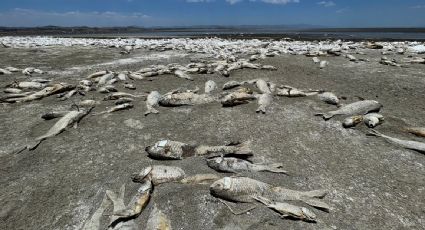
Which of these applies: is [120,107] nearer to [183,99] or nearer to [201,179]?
[183,99]

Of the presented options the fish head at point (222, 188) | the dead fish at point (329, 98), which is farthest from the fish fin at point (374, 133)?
the fish head at point (222, 188)

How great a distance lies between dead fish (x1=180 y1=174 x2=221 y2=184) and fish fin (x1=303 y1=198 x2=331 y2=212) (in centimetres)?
161

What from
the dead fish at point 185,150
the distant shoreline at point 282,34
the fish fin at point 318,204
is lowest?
the fish fin at point 318,204

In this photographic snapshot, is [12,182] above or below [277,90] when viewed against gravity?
below

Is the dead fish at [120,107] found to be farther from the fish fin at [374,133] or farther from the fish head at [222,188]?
the fish fin at [374,133]

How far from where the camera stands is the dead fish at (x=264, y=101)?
9.43 meters

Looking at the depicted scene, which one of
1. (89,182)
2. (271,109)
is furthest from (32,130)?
(271,109)

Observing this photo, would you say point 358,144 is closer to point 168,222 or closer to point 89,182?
point 168,222

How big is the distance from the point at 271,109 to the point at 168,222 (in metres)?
5.58

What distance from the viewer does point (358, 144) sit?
24.8ft

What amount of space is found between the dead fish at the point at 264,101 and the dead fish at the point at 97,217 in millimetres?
5198

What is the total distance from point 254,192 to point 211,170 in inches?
43.1

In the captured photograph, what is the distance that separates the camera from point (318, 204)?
5348 mm

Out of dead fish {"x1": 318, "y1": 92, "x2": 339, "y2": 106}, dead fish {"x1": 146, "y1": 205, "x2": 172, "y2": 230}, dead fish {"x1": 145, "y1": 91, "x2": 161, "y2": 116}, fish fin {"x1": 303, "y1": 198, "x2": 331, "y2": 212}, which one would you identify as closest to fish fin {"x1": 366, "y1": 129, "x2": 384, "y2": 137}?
dead fish {"x1": 318, "y1": 92, "x2": 339, "y2": 106}
